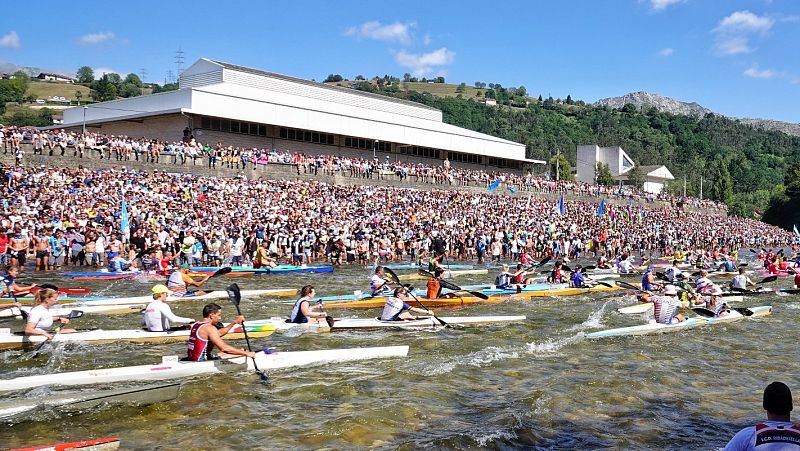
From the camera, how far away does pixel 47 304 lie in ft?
37.9

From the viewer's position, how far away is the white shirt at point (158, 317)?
12430mm

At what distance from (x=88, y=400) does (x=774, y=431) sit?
8.16m

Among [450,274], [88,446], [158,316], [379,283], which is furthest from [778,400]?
[450,274]

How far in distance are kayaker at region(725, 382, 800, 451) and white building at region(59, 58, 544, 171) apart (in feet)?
130

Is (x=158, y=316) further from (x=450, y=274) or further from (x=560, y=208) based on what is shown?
(x=560, y=208)

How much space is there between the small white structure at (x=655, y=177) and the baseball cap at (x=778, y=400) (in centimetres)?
10422

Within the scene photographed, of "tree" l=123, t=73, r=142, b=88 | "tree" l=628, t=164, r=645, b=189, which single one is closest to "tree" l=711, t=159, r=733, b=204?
"tree" l=628, t=164, r=645, b=189

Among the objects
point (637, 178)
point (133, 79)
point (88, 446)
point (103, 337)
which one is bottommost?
point (88, 446)

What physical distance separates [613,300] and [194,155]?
23.7m

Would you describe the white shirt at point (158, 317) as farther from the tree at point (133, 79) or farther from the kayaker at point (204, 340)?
the tree at point (133, 79)

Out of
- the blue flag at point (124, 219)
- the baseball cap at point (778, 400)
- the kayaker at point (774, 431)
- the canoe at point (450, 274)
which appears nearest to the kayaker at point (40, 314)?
the kayaker at point (774, 431)

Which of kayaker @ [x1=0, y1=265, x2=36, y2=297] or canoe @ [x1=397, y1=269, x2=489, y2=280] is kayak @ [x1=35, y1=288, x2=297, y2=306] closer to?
kayaker @ [x1=0, y1=265, x2=36, y2=297]

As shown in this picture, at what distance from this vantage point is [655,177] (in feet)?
362

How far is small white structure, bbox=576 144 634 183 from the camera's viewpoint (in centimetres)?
10636
